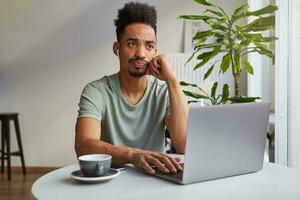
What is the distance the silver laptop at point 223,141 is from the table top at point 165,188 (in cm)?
3

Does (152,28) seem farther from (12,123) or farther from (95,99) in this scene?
(12,123)

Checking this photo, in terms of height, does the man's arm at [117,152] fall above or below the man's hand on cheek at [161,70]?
below

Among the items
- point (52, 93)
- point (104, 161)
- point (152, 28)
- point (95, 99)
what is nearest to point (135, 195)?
point (104, 161)

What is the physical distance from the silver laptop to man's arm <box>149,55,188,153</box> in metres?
0.48

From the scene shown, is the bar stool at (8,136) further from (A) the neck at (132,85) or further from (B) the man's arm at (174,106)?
(B) the man's arm at (174,106)

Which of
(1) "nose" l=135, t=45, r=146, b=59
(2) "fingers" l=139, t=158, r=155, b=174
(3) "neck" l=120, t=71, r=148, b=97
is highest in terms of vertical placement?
(1) "nose" l=135, t=45, r=146, b=59

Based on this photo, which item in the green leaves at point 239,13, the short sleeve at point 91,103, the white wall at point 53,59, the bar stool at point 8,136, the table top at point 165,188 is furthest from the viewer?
the white wall at point 53,59

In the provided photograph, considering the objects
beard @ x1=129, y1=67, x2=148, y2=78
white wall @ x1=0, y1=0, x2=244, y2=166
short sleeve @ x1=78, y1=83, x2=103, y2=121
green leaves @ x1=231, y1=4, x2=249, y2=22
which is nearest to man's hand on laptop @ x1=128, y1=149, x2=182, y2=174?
short sleeve @ x1=78, y1=83, x2=103, y2=121

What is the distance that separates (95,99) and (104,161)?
0.55 m

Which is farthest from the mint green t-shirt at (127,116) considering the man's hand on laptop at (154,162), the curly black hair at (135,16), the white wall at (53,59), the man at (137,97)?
the white wall at (53,59)

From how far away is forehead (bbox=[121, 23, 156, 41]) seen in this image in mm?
1591

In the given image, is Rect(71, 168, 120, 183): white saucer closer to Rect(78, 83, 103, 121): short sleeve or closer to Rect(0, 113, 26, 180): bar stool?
Rect(78, 83, 103, 121): short sleeve

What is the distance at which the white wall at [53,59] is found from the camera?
4.16m

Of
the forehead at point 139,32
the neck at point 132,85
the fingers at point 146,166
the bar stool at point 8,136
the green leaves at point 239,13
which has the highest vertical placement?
the green leaves at point 239,13
